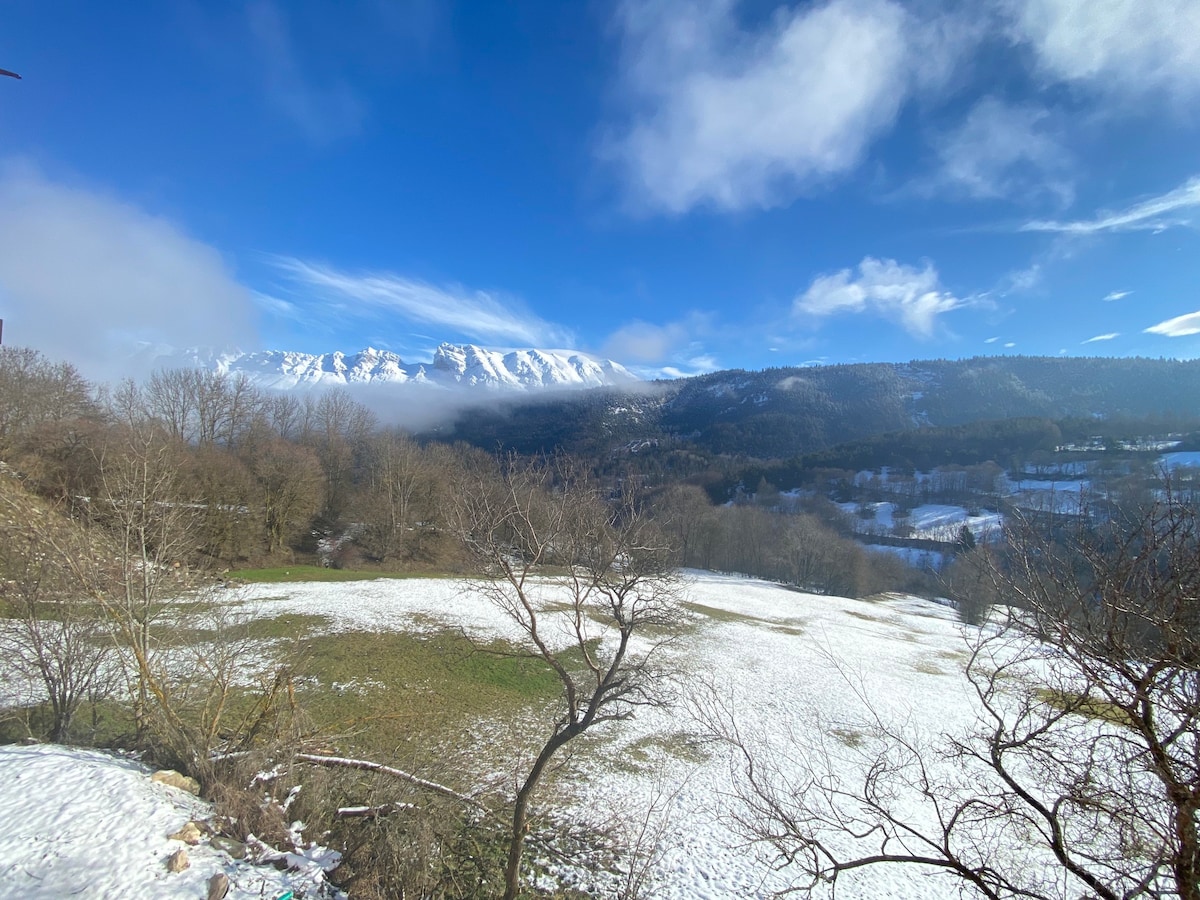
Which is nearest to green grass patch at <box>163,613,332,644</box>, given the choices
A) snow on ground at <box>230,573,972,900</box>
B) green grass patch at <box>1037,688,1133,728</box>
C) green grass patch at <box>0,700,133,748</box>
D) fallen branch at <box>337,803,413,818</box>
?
snow on ground at <box>230,573,972,900</box>

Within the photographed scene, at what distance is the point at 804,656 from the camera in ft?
95.3

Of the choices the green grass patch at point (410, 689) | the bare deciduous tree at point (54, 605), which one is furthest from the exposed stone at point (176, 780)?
the green grass patch at point (410, 689)

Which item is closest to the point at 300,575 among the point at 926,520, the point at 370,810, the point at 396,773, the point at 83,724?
the point at 83,724

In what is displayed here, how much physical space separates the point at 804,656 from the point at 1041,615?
2716 centimetres

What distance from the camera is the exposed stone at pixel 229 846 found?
820cm

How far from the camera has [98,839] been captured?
7320 mm

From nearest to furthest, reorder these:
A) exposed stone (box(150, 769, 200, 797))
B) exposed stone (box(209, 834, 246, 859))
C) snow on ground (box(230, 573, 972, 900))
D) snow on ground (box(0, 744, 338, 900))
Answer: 1. snow on ground (box(0, 744, 338, 900))
2. exposed stone (box(209, 834, 246, 859))
3. exposed stone (box(150, 769, 200, 797))
4. snow on ground (box(230, 573, 972, 900))

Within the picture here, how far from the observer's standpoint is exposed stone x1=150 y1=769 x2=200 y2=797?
9195mm

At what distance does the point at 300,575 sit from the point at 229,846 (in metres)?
30.6

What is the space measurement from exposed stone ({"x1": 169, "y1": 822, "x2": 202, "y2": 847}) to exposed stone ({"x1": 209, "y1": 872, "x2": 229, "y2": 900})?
89 centimetres

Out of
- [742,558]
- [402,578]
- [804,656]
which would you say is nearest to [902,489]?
[742,558]

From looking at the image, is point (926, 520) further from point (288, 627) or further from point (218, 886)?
point (218, 886)

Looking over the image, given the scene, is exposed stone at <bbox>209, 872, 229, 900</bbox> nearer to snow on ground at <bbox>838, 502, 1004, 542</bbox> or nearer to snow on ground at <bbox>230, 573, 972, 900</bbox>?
snow on ground at <bbox>230, 573, 972, 900</bbox>

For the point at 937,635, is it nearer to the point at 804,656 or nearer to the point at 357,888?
the point at 804,656
